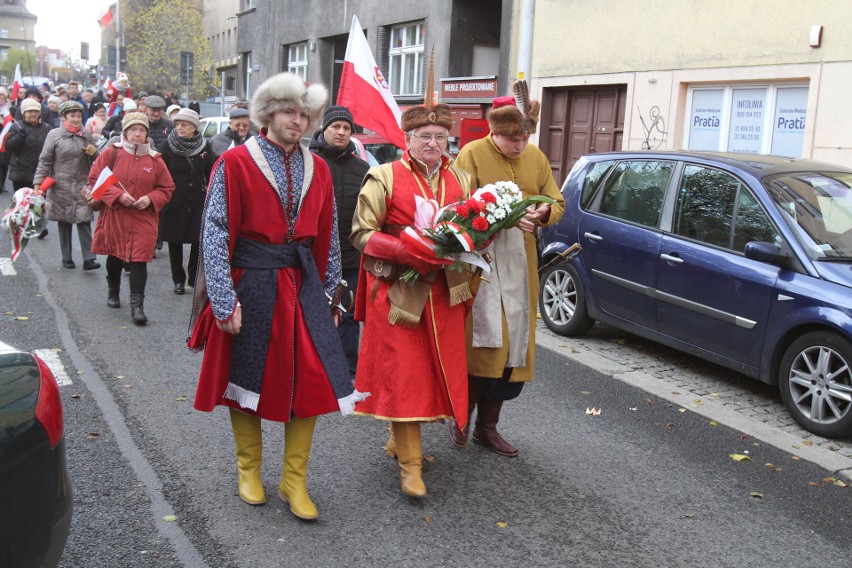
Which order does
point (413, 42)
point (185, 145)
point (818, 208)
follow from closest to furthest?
point (818, 208) → point (185, 145) → point (413, 42)

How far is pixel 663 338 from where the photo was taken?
24.1 feet

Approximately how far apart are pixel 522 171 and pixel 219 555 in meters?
2.54

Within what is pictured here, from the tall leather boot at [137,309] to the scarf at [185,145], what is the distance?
1.86 metres

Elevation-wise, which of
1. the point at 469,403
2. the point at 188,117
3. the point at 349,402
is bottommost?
the point at 469,403

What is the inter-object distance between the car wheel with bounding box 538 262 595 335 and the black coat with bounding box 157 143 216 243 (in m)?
3.67

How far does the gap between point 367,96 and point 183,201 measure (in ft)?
14.1

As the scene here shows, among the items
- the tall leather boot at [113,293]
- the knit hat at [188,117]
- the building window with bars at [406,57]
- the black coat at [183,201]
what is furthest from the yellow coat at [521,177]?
the building window with bars at [406,57]

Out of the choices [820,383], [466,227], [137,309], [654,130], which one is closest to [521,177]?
[466,227]

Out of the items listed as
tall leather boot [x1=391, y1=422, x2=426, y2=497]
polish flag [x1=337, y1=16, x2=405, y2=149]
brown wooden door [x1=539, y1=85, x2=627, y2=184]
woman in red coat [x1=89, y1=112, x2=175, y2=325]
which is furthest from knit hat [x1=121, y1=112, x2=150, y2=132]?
brown wooden door [x1=539, y1=85, x2=627, y2=184]

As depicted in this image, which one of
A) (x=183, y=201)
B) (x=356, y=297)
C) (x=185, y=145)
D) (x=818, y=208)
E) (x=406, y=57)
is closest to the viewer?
(x=356, y=297)

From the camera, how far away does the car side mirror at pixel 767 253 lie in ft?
20.6

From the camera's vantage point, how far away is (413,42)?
25.2 meters

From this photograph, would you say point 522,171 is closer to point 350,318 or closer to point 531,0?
point 350,318

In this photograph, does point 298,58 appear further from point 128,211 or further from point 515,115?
point 515,115
